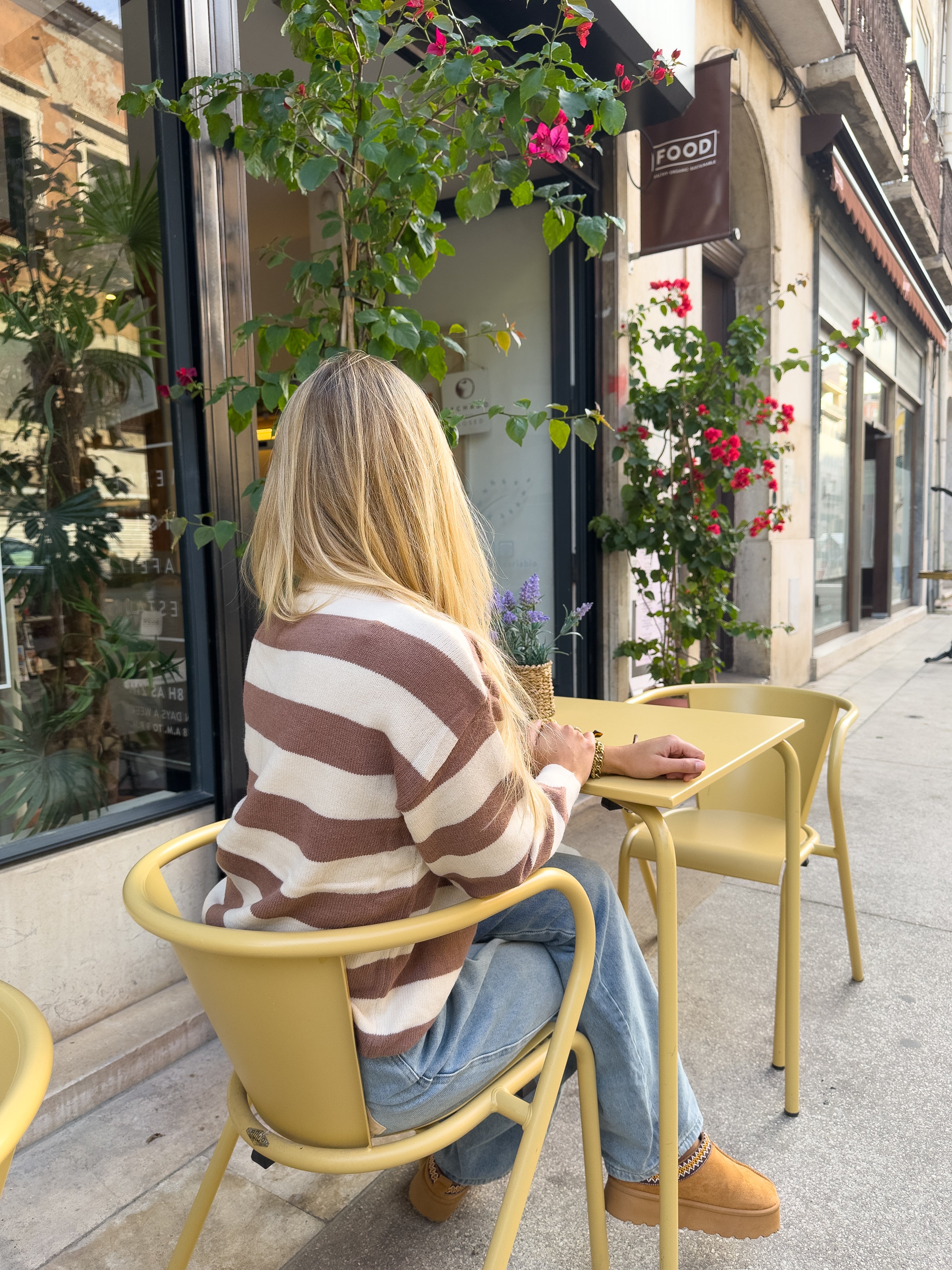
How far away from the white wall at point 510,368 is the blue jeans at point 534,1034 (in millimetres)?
3134

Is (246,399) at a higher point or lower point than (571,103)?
lower

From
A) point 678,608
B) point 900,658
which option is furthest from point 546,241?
point 900,658

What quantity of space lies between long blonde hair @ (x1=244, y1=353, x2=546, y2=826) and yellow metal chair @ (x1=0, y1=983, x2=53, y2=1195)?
1.79 ft

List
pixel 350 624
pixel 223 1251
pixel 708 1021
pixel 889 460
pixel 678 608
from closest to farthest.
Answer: pixel 350 624
pixel 223 1251
pixel 708 1021
pixel 678 608
pixel 889 460

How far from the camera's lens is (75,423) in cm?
231

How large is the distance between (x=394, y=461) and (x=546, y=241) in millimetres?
1236

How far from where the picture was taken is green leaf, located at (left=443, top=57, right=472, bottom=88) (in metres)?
1.92

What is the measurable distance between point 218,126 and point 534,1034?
206 cm

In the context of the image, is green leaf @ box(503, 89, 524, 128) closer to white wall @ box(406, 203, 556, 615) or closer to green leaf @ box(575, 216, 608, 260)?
green leaf @ box(575, 216, 608, 260)

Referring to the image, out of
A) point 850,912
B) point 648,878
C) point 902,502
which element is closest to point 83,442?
point 648,878

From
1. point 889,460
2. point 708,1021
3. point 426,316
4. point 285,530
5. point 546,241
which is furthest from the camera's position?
point 889,460

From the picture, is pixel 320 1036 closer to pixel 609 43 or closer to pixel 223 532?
pixel 223 532

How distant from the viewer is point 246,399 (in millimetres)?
2178

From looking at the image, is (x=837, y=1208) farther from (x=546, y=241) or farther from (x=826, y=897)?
(x=546, y=241)
